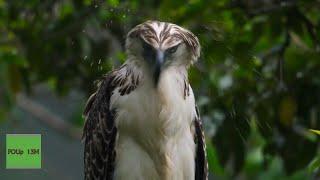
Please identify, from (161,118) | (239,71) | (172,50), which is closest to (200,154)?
(161,118)

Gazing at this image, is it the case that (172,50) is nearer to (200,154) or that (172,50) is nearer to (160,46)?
(160,46)

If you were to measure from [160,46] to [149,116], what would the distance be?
0.26 m

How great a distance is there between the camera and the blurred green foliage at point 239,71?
3.32 metres

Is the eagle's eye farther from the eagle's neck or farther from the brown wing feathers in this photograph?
the brown wing feathers

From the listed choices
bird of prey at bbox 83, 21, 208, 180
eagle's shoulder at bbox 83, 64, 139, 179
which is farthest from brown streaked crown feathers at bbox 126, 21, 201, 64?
eagle's shoulder at bbox 83, 64, 139, 179

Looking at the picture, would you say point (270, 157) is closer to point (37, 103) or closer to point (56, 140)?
point (56, 140)

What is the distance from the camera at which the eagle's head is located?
7.38 ft

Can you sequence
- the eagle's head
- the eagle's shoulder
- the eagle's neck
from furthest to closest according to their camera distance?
1. the eagle's shoulder
2. the eagle's neck
3. the eagle's head

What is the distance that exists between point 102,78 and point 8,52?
1.61 meters

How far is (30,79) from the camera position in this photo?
397cm

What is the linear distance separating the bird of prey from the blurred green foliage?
1.68ft

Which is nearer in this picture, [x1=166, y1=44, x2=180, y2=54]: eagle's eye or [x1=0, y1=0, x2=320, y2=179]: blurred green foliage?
[x1=166, y1=44, x2=180, y2=54]: eagle's eye

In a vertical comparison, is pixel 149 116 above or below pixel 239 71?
above

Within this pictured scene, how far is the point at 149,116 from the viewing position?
8.06ft
